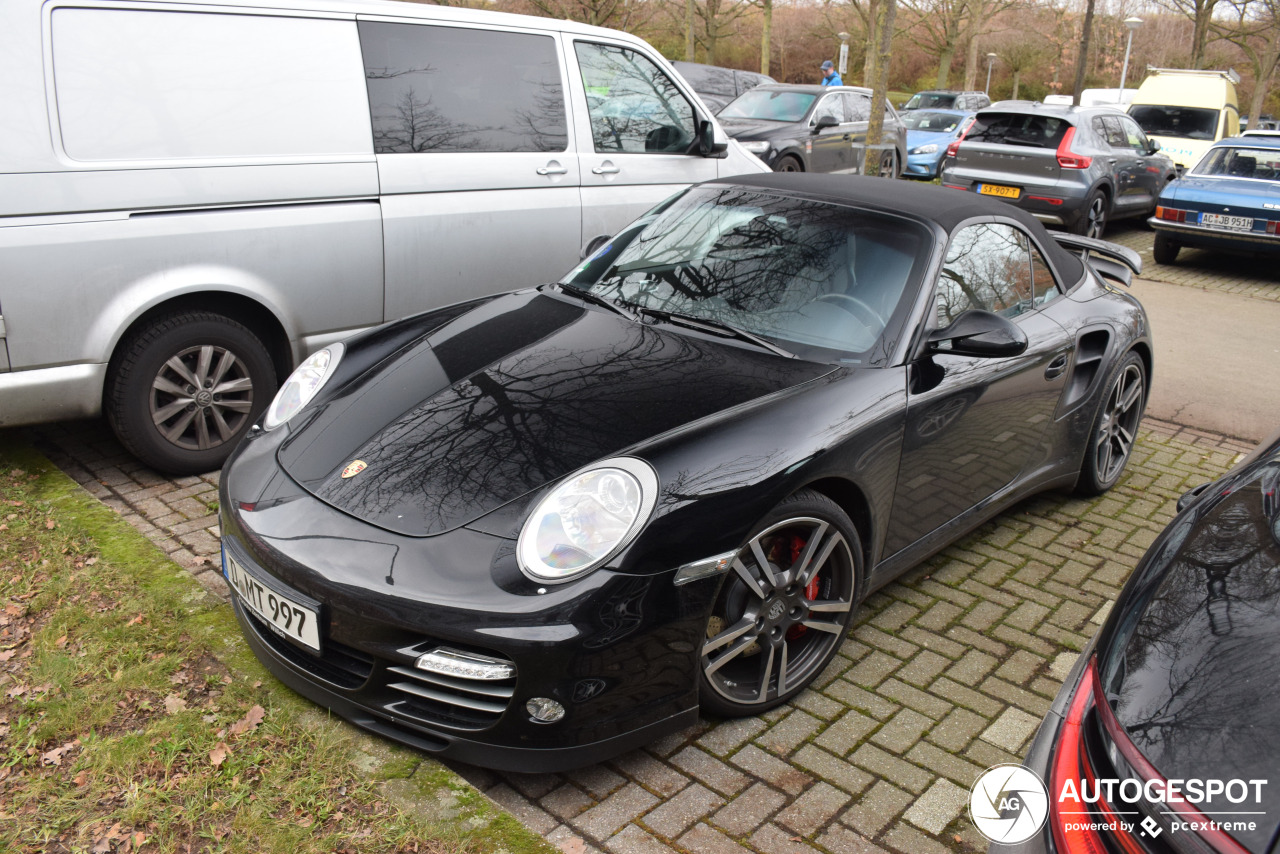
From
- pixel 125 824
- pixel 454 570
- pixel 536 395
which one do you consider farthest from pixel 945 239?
A: pixel 125 824

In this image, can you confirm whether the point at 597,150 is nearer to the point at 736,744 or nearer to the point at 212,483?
the point at 212,483

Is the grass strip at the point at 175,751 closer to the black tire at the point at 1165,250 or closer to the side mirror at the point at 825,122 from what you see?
the black tire at the point at 1165,250

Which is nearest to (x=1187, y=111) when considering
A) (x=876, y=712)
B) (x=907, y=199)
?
(x=907, y=199)

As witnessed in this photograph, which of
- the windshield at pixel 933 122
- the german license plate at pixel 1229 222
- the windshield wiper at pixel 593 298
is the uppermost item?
the windshield at pixel 933 122

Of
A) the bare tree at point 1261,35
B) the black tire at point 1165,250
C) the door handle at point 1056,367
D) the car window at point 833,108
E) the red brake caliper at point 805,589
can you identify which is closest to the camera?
the red brake caliper at point 805,589

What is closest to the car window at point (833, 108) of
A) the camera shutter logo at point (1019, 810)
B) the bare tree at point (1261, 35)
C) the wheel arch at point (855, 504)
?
the wheel arch at point (855, 504)

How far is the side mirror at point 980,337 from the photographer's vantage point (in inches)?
132

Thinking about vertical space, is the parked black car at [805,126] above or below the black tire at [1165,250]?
above

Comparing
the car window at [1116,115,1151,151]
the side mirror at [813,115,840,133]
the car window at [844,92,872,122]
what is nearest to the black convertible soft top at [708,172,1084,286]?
the side mirror at [813,115,840,133]

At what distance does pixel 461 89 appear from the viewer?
16.9ft

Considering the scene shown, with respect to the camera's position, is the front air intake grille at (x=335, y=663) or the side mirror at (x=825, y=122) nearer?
the front air intake grille at (x=335, y=663)

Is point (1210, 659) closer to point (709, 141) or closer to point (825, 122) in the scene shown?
point (709, 141)

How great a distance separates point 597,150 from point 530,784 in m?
4.00

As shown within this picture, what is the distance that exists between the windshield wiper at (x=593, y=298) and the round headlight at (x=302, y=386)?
90 centimetres
